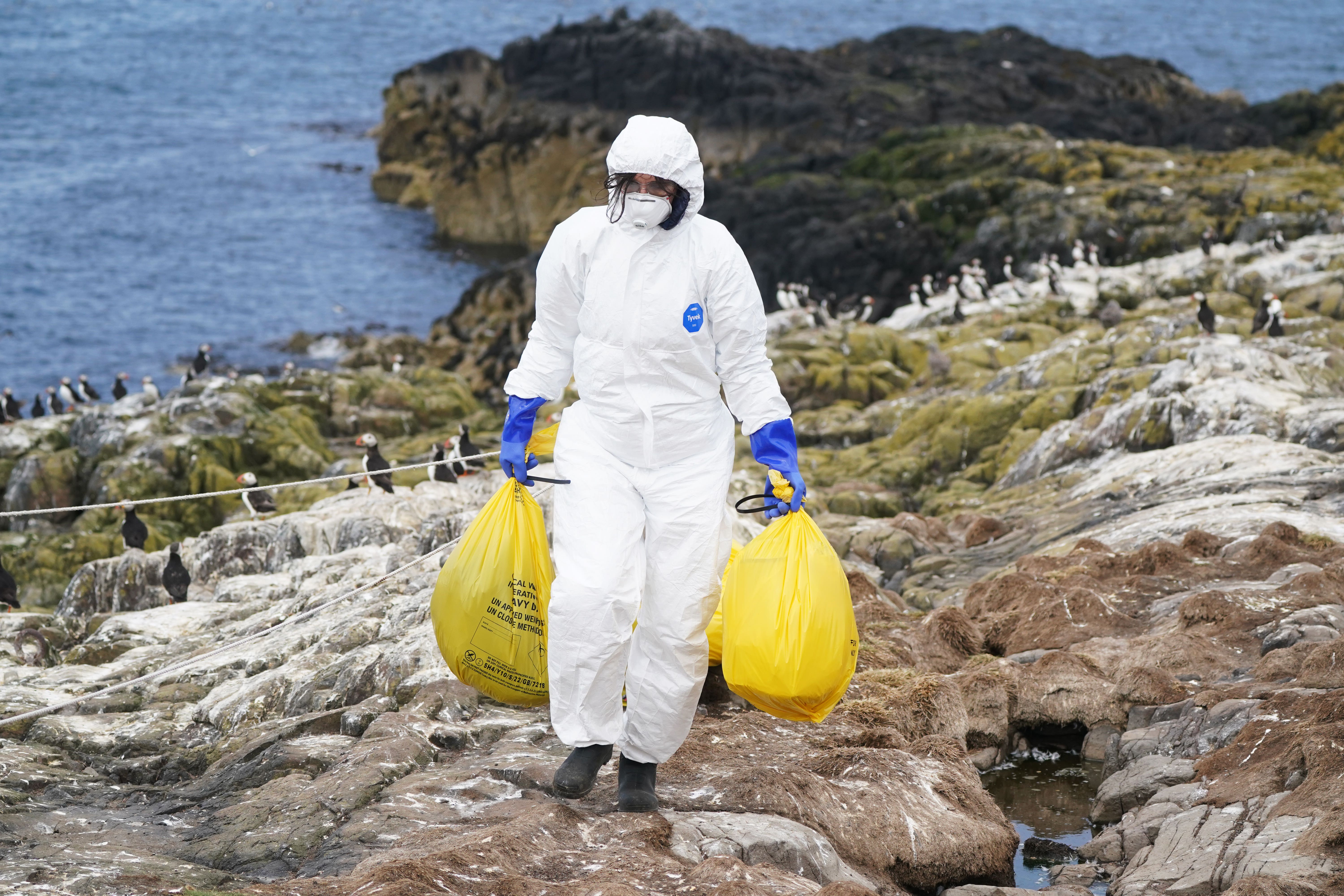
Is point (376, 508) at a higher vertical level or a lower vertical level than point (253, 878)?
lower

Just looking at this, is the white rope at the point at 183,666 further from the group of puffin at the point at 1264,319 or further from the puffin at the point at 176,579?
the group of puffin at the point at 1264,319

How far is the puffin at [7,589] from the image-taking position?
1275 cm

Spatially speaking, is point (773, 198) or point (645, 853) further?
point (773, 198)

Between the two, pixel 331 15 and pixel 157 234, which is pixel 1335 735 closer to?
pixel 157 234

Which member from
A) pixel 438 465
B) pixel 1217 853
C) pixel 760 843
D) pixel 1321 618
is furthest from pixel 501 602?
pixel 438 465

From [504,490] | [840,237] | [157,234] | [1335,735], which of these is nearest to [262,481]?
[504,490]

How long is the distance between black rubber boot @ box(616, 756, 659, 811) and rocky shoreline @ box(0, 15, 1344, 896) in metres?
0.17

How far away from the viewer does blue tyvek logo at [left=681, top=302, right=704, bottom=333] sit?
16.4 feet

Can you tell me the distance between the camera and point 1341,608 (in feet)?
24.6

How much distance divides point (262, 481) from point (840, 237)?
76.6 feet

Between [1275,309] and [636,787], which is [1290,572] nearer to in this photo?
[636,787]

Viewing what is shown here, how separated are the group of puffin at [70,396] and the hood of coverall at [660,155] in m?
20.8

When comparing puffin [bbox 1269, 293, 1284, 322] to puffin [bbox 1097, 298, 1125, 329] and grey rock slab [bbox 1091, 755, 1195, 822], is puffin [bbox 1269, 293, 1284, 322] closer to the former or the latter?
puffin [bbox 1097, 298, 1125, 329]

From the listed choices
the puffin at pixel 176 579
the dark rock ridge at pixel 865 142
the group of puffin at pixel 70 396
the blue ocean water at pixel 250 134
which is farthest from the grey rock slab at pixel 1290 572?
the blue ocean water at pixel 250 134
